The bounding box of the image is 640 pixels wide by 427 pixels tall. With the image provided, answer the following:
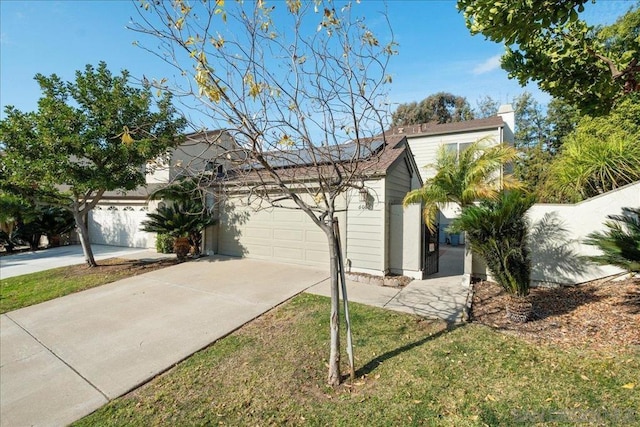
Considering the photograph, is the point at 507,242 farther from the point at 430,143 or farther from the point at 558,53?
the point at 430,143

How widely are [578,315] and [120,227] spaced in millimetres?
16309

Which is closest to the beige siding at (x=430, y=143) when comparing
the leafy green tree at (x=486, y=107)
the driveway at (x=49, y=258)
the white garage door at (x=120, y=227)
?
the white garage door at (x=120, y=227)

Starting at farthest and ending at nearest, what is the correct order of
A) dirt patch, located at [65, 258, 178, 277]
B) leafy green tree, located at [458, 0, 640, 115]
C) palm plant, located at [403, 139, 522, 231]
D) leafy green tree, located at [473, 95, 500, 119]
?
leafy green tree, located at [473, 95, 500, 119]
dirt patch, located at [65, 258, 178, 277]
palm plant, located at [403, 139, 522, 231]
leafy green tree, located at [458, 0, 640, 115]

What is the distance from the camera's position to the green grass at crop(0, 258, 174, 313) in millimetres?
6441

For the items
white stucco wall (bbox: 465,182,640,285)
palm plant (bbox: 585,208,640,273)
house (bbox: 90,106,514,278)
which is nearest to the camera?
palm plant (bbox: 585,208,640,273)

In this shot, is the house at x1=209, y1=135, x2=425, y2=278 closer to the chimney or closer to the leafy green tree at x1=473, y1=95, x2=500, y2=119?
the chimney

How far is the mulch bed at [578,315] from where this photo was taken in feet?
12.5

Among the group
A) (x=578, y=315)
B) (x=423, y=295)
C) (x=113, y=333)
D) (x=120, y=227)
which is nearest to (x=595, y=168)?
(x=578, y=315)

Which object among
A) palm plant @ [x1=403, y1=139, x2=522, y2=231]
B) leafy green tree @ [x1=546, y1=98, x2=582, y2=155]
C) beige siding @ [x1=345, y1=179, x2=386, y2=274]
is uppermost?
leafy green tree @ [x1=546, y1=98, x2=582, y2=155]

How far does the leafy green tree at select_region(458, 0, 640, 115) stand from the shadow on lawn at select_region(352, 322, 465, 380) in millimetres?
3261

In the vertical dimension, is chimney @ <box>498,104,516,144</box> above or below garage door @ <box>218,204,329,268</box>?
above

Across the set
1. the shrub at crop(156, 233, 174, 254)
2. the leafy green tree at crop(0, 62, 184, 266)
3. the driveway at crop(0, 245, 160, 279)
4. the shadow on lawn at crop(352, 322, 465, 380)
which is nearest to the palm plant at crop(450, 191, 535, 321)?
the shadow on lawn at crop(352, 322, 465, 380)

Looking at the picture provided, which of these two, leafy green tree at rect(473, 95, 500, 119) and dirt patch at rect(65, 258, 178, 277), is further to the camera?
leafy green tree at rect(473, 95, 500, 119)

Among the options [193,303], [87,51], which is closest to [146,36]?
[87,51]
